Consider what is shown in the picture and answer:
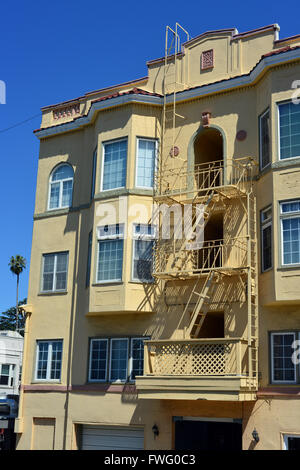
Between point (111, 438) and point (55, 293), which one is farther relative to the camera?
point (55, 293)

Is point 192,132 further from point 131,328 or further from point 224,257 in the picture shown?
point 131,328

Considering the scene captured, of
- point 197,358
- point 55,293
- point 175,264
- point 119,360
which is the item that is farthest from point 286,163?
point 55,293

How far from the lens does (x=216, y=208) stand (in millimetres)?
22641

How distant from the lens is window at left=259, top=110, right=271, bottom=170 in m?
21.8

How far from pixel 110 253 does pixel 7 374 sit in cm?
1613

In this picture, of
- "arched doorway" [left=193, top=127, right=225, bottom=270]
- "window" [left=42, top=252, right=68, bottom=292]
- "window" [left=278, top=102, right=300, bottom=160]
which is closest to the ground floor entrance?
"arched doorway" [left=193, top=127, right=225, bottom=270]

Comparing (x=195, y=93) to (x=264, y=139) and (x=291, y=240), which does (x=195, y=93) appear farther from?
(x=291, y=240)

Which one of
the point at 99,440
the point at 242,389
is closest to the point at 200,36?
the point at 242,389

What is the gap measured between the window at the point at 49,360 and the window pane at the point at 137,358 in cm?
346

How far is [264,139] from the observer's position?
2219 cm

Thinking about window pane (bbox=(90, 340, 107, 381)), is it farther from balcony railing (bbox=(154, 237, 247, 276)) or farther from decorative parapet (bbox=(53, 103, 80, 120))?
decorative parapet (bbox=(53, 103, 80, 120))

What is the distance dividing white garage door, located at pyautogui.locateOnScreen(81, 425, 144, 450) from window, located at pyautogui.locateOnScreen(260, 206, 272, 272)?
24.6 ft

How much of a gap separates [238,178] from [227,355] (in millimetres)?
6454

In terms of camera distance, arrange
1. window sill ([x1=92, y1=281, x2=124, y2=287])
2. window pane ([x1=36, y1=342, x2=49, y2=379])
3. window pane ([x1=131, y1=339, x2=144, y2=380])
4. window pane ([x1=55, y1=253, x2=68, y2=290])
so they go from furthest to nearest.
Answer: window pane ([x1=55, y1=253, x2=68, y2=290])
window pane ([x1=36, y1=342, x2=49, y2=379])
window sill ([x1=92, y1=281, x2=124, y2=287])
window pane ([x1=131, y1=339, x2=144, y2=380])
